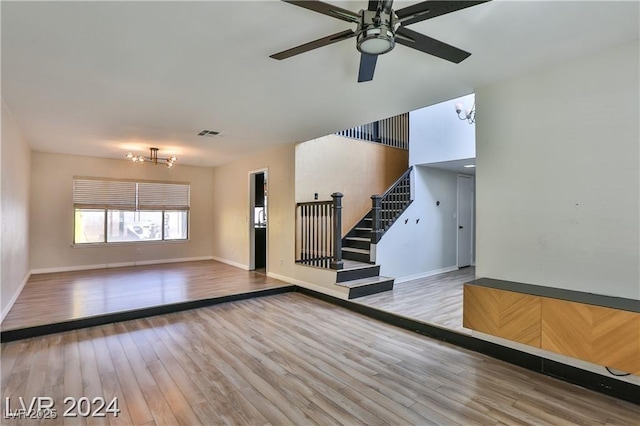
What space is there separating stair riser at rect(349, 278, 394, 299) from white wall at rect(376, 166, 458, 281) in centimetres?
36

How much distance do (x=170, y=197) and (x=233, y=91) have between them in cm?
555

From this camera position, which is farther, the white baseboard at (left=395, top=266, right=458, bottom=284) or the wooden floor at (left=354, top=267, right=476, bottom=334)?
the white baseboard at (left=395, top=266, right=458, bottom=284)

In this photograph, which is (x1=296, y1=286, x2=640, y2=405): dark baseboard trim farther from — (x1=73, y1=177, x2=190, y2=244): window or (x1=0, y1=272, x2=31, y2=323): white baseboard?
(x1=73, y1=177, x2=190, y2=244): window

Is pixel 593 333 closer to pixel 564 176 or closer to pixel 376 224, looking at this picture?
pixel 564 176

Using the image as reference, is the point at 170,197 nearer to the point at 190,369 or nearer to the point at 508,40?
the point at 190,369

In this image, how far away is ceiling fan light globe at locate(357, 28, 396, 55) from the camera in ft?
5.78

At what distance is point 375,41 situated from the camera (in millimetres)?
1815

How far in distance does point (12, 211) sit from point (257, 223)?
4104 millimetres

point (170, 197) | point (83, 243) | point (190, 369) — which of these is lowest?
point (190, 369)

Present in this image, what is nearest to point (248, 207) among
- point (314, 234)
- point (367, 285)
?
point (314, 234)

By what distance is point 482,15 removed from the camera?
2.03 m

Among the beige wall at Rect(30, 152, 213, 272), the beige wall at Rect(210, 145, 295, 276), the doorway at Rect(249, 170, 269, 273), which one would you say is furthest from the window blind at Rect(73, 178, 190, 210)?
the doorway at Rect(249, 170, 269, 273)

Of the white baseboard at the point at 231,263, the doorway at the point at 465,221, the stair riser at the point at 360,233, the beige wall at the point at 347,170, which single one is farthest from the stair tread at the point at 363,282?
the white baseboard at the point at 231,263

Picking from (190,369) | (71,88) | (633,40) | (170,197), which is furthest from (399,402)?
(170,197)
